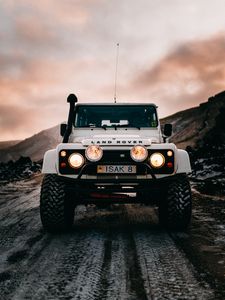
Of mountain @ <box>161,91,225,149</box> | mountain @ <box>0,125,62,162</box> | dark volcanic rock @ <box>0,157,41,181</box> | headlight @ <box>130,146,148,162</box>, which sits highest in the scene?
mountain @ <box>0,125,62,162</box>

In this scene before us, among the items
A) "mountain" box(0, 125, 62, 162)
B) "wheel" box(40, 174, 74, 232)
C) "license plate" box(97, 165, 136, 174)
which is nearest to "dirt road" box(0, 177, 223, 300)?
"wheel" box(40, 174, 74, 232)

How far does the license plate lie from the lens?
592 cm

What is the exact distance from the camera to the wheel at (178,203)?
5918mm

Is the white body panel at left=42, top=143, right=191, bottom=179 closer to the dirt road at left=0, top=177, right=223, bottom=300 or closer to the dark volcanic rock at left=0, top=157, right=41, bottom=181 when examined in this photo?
the dirt road at left=0, top=177, right=223, bottom=300

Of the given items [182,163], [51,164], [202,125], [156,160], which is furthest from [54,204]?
[202,125]

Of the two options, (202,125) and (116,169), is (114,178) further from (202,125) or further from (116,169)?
(202,125)

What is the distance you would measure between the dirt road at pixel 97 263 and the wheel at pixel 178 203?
24cm

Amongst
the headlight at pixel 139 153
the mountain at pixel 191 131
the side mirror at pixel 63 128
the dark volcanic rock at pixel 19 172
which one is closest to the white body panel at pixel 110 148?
the headlight at pixel 139 153

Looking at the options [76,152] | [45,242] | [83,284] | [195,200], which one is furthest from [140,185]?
[195,200]

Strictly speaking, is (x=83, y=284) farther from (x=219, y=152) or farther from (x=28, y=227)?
(x=219, y=152)

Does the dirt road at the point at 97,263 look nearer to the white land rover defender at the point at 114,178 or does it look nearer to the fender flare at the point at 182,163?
the white land rover defender at the point at 114,178

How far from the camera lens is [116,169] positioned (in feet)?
19.4

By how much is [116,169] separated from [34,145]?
145581mm

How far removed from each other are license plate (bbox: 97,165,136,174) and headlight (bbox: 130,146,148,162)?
136 mm
